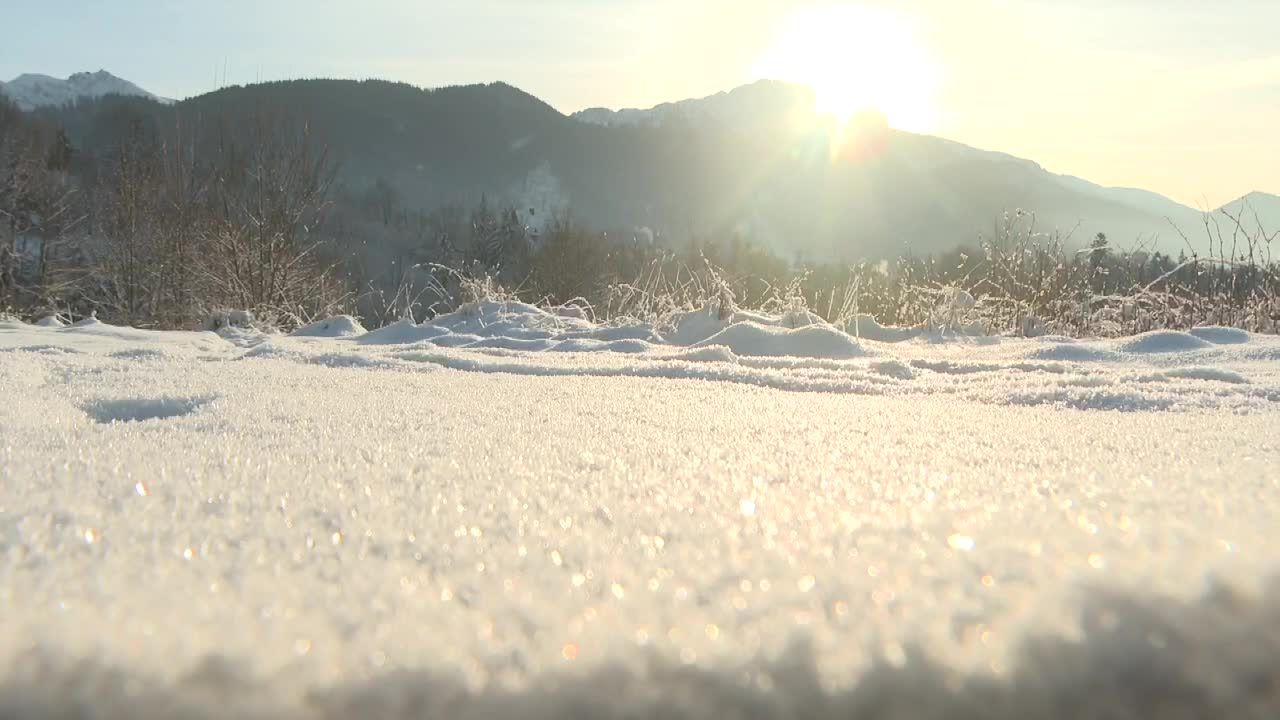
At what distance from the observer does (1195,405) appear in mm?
1129

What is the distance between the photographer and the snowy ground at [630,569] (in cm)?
25

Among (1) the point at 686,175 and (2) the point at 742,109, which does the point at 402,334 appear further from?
(2) the point at 742,109

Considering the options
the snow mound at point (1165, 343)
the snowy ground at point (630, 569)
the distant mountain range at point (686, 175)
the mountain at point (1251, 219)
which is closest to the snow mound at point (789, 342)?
the snow mound at point (1165, 343)

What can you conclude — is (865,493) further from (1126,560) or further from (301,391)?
(301,391)

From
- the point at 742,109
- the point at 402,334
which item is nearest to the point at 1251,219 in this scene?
the point at 402,334

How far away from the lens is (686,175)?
8544 centimetres

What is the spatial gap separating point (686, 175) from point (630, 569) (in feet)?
287

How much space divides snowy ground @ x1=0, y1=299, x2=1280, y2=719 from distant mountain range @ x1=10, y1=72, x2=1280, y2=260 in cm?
7246

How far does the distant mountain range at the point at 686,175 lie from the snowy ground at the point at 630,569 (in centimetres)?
7246

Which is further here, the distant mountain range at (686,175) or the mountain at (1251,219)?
the distant mountain range at (686,175)

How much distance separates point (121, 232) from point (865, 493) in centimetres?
1175

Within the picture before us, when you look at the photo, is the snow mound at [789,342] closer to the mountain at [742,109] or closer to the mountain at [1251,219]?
the mountain at [1251,219]

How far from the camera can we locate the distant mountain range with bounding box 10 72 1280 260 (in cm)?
7962

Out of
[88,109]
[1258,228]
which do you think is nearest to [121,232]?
[1258,228]
